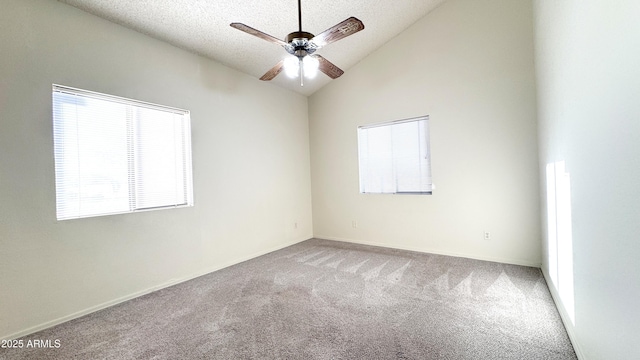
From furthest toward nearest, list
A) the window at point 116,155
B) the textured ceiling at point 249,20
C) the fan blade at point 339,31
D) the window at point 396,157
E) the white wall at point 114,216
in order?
the window at point 396,157 → the textured ceiling at point 249,20 → the window at point 116,155 → the white wall at point 114,216 → the fan blade at point 339,31

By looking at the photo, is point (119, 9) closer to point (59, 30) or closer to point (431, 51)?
point (59, 30)

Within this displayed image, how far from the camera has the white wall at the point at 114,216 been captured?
215 centimetres

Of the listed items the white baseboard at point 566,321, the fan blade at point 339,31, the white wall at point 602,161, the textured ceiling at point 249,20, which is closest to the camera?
Answer: the white wall at point 602,161

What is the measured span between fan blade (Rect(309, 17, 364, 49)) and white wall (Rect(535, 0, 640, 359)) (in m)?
1.31

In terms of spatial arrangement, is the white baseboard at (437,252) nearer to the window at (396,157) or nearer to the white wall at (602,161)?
the window at (396,157)

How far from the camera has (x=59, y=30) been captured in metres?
2.39

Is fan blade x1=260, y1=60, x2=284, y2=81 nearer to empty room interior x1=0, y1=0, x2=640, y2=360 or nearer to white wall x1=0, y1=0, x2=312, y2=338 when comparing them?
empty room interior x1=0, y1=0, x2=640, y2=360

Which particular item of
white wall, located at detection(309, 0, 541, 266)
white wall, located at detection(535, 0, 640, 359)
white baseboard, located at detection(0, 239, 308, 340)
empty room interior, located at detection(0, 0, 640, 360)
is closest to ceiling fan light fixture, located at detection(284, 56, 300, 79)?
empty room interior, located at detection(0, 0, 640, 360)

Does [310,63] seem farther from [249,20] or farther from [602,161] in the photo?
[602,161]

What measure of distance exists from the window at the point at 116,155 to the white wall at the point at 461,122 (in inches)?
110

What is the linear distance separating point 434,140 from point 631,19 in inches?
117

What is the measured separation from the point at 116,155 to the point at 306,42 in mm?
2278

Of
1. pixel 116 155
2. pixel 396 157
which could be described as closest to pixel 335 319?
pixel 116 155

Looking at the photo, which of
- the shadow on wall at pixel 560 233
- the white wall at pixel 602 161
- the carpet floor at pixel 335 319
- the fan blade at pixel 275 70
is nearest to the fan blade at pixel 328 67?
the fan blade at pixel 275 70
